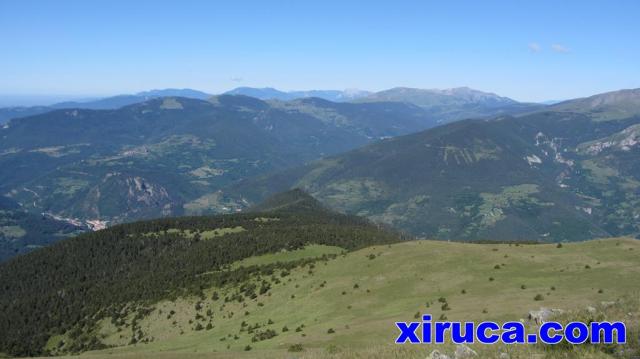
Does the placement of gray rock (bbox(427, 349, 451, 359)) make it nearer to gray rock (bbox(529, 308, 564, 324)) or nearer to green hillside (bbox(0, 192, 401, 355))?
gray rock (bbox(529, 308, 564, 324))

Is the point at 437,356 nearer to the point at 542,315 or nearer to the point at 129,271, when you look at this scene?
the point at 542,315

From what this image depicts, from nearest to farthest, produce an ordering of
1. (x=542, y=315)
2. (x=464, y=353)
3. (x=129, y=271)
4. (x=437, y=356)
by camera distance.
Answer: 1. (x=437, y=356)
2. (x=464, y=353)
3. (x=542, y=315)
4. (x=129, y=271)

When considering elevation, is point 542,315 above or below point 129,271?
above

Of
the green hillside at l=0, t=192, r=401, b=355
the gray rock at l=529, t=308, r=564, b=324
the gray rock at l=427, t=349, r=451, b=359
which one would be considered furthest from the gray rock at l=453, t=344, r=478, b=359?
the green hillside at l=0, t=192, r=401, b=355

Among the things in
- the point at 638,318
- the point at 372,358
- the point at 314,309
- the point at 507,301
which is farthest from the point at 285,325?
the point at 638,318

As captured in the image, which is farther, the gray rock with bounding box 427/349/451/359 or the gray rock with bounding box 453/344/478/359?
the gray rock with bounding box 453/344/478/359

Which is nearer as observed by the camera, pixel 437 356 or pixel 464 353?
pixel 437 356

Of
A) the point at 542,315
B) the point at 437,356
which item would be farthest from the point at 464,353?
the point at 542,315

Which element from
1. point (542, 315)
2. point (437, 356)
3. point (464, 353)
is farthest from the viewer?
point (542, 315)

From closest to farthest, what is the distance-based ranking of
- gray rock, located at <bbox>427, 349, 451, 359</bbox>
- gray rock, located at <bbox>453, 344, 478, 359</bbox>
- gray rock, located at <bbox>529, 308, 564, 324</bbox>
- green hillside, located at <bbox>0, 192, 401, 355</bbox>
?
1. gray rock, located at <bbox>427, 349, 451, 359</bbox>
2. gray rock, located at <bbox>453, 344, 478, 359</bbox>
3. gray rock, located at <bbox>529, 308, 564, 324</bbox>
4. green hillside, located at <bbox>0, 192, 401, 355</bbox>

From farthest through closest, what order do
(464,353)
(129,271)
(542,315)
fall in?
(129,271), (542,315), (464,353)

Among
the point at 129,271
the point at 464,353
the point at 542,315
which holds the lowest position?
the point at 129,271

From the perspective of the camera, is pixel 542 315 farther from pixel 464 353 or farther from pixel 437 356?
pixel 437 356

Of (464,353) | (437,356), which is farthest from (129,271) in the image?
(464,353)
